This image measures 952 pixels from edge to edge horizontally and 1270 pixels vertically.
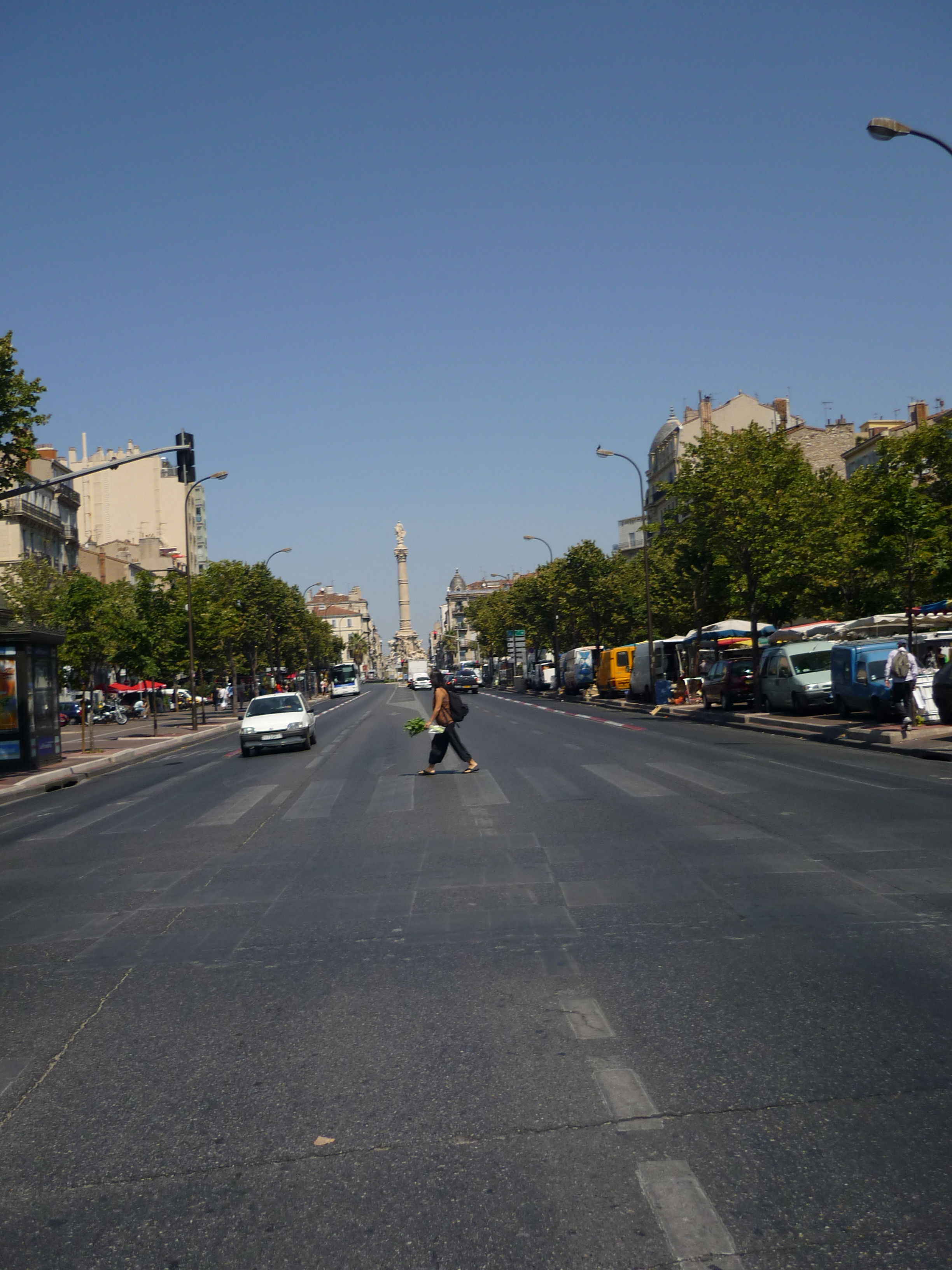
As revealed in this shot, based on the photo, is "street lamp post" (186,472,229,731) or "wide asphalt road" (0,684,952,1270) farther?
"street lamp post" (186,472,229,731)

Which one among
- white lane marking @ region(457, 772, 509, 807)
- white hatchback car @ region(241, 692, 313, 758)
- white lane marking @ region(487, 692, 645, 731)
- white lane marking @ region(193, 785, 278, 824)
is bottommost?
white lane marking @ region(487, 692, 645, 731)

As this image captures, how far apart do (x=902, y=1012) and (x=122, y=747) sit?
33.1 m

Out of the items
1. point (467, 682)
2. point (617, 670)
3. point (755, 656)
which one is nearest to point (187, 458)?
point (755, 656)

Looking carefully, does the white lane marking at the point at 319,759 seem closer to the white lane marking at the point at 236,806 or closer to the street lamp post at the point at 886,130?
the white lane marking at the point at 236,806

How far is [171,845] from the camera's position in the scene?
472 inches

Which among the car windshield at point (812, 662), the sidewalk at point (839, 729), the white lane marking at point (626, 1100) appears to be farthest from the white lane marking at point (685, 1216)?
the car windshield at point (812, 662)

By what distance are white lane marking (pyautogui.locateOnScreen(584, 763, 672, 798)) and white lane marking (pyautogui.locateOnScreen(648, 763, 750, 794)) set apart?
50 cm

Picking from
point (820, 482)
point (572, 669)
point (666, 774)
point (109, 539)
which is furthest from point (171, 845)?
point (109, 539)

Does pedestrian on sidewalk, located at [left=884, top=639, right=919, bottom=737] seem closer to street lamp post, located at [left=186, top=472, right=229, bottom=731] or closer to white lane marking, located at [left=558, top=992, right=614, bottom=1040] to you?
white lane marking, located at [left=558, top=992, right=614, bottom=1040]

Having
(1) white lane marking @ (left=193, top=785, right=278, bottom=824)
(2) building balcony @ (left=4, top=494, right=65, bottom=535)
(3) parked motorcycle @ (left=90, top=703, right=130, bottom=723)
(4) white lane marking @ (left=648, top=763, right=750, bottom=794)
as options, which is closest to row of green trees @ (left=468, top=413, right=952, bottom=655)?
(4) white lane marking @ (left=648, top=763, right=750, bottom=794)

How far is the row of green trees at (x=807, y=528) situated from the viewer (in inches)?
994

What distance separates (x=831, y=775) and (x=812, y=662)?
48.8ft

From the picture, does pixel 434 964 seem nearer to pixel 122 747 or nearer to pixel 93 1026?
pixel 93 1026

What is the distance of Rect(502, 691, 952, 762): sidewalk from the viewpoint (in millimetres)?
20203
